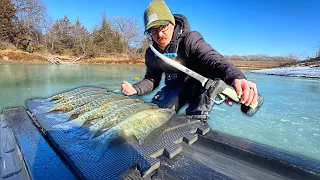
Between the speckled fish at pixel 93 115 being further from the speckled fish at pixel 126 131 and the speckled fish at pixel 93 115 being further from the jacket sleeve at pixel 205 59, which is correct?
the jacket sleeve at pixel 205 59

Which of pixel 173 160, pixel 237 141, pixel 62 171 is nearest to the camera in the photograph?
pixel 62 171

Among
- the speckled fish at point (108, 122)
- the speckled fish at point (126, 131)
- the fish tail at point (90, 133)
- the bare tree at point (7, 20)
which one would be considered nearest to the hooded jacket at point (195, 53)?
the speckled fish at point (126, 131)

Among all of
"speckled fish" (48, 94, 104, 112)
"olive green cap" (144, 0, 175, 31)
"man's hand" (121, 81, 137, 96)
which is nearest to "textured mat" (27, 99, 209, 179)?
"speckled fish" (48, 94, 104, 112)

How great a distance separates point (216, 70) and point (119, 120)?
1.02 meters

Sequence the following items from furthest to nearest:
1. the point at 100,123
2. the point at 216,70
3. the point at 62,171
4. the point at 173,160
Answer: the point at 216,70 < the point at 100,123 < the point at 173,160 < the point at 62,171

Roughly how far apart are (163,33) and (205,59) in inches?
20.2

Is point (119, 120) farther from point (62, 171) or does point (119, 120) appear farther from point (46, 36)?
point (46, 36)

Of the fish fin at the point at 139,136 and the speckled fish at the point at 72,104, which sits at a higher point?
the fish fin at the point at 139,136

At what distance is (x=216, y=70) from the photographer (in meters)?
1.82

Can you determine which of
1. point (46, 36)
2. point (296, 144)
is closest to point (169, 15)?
point (296, 144)

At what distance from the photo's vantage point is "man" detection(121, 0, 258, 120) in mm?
1620

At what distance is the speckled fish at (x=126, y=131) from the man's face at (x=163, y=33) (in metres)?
0.82

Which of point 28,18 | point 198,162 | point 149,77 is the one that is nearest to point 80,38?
point 28,18

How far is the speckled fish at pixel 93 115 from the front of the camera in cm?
164
